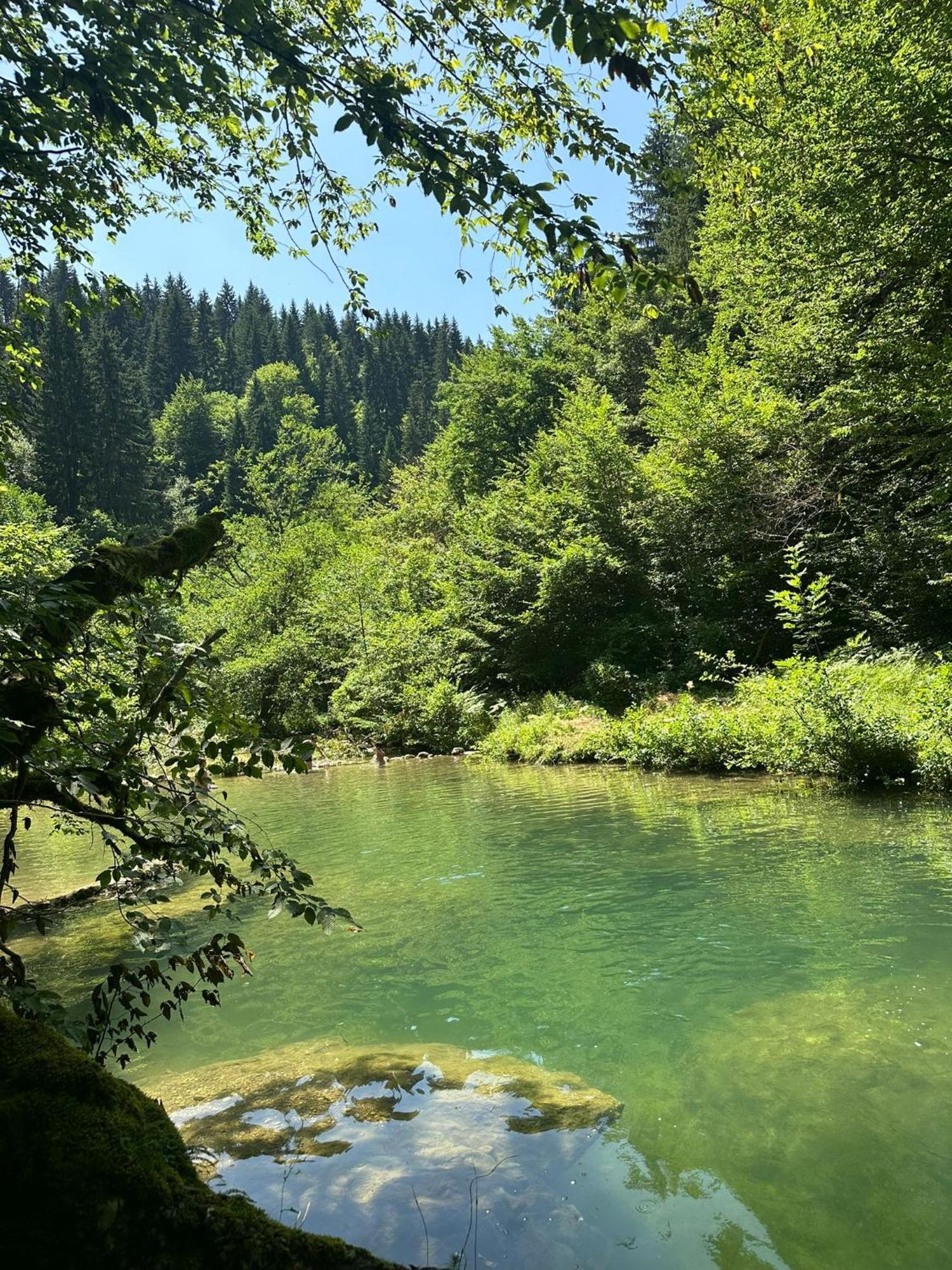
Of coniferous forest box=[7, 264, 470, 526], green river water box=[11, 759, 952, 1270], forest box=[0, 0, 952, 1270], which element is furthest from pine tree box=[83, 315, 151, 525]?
green river water box=[11, 759, 952, 1270]

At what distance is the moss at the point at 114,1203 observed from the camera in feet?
4.59

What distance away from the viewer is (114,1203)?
4.76 ft

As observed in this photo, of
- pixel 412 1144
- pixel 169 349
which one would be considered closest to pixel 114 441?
pixel 169 349

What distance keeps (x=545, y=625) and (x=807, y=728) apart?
1408 cm

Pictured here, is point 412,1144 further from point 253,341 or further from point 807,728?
point 253,341

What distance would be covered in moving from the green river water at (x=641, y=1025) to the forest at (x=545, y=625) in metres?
0.05

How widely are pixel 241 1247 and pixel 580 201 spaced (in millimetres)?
3056

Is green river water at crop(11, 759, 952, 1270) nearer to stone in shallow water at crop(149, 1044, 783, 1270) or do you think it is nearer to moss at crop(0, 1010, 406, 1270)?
stone in shallow water at crop(149, 1044, 783, 1270)

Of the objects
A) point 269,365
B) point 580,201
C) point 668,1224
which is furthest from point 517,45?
point 269,365

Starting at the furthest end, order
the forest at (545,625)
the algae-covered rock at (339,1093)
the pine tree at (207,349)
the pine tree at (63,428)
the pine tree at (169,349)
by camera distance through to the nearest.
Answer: the pine tree at (207,349)
the pine tree at (169,349)
the pine tree at (63,428)
the algae-covered rock at (339,1093)
the forest at (545,625)

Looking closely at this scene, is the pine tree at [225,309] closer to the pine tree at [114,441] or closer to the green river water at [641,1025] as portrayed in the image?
the pine tree at [114,441]

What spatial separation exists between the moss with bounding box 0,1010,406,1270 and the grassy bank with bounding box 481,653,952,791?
11.0 meters

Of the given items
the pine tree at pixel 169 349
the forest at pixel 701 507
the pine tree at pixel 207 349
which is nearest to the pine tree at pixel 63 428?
the forest at pixel 701 507

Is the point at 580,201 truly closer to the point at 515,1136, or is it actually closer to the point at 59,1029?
the point at 59,1029
